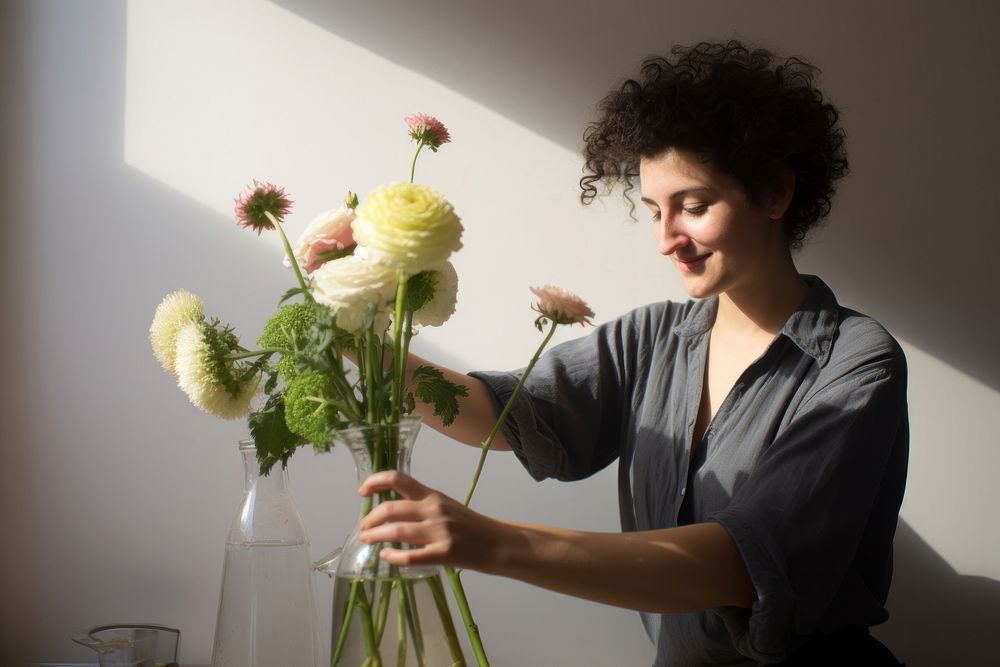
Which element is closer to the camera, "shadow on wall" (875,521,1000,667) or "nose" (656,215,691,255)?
"nose" (656,215,691,255)

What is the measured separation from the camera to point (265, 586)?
1.04 metres

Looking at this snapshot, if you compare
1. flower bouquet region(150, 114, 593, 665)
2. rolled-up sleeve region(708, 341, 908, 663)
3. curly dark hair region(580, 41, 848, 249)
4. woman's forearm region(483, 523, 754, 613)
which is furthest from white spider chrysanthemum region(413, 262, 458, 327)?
curly dark hair region(580, 41, 848, 249)

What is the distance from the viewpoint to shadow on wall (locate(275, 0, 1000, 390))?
1624 mm

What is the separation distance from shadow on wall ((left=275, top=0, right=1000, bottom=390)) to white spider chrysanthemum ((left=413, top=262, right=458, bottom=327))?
79cm

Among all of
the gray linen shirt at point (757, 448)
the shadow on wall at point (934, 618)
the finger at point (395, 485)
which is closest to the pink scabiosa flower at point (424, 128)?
the finger at point (395, 485)

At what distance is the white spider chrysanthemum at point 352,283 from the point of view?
80 centimetres

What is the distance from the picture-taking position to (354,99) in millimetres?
1604

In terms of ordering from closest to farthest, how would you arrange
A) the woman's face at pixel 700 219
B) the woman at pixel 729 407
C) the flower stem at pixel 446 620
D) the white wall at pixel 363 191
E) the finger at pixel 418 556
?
the finger at pixel 418 556 < the flower stem at pixel 446 620 < the woman at pixel 729 407 < the woman's face at pixel 700 219 < the white wall at pixel 363 191

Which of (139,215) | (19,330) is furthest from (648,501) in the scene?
(19,330)

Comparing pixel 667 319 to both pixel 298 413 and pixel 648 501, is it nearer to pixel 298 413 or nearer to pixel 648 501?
pixel 648 501

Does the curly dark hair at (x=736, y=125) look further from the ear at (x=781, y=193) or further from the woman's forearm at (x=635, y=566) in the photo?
the woman's forearm at (x=635, y=566)

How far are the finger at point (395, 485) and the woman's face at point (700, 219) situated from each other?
58 centimetres

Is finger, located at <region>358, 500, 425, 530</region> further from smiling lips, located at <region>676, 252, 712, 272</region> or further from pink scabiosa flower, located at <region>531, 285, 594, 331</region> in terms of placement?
smiling lips, located at <region>676, 252, 712, 272</region>

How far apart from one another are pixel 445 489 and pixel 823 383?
651mm
